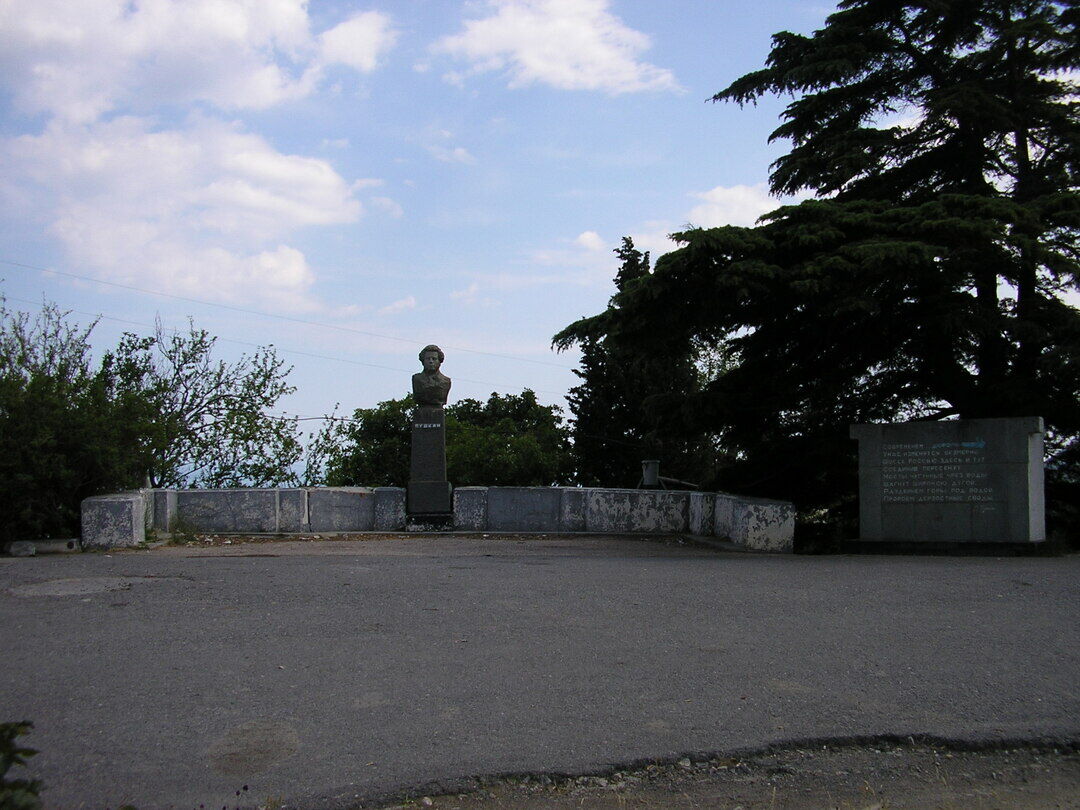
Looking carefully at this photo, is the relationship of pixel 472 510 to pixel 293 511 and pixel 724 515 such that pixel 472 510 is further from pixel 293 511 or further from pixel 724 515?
pixel 724 515

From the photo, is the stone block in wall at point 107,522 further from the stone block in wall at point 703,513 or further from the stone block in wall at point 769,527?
the stone block in wall at point 703,513

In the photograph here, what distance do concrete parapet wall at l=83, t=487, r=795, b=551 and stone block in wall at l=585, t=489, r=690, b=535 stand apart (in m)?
0.02

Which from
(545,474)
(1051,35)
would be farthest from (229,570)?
(545,474)

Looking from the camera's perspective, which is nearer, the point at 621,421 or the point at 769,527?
the point at 769,527

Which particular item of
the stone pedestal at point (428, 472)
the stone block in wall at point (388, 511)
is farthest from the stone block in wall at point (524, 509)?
the stone block in wall at point (388, 511)

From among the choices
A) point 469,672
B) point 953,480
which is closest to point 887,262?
point 953,480

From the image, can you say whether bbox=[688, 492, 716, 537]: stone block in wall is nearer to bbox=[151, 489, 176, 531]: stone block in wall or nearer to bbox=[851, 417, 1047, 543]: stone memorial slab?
bbox=[851, 417, 1047, 543]: stone memorial slab

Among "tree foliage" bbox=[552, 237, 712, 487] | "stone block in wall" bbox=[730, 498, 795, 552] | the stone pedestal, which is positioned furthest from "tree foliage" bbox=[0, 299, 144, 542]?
"tree foliage" bbox=[552, 237, 712, 487]

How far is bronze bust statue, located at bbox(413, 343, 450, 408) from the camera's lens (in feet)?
59.0

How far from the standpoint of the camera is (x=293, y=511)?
651 inches

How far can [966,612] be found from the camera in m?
7.92

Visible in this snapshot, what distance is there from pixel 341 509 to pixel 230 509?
193 cm

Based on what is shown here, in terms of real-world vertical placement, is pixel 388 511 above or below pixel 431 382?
below

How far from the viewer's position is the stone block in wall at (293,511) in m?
16.4
